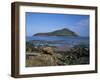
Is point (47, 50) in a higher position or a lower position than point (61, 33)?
lower

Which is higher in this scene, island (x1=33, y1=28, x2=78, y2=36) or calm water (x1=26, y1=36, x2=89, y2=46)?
island (x1=33, y1=28, x2=78, y2=36)

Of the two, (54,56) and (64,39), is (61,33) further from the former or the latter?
(54,56)

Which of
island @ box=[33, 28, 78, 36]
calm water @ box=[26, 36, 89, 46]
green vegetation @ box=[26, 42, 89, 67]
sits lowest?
green vegetation @ box=[26, 42, 89, 67]

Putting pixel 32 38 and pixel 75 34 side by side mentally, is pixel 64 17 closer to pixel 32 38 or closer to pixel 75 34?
pixel 75 34

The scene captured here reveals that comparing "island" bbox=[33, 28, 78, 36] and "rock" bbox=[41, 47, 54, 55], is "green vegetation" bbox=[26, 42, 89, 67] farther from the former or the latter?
"island" bbox=[33, 28, 78, 36]

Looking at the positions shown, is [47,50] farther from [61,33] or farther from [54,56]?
[61,33]

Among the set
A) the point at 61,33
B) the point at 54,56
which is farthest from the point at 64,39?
the point at 54,56

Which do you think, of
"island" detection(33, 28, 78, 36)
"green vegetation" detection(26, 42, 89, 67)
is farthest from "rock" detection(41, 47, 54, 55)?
"island" detection(33, 28, 78, 36)

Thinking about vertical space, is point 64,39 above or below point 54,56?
above

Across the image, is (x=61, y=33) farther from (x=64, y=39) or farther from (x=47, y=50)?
(x=47, y=50)

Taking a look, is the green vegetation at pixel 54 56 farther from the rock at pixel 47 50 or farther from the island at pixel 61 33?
the island at pixel 61 33

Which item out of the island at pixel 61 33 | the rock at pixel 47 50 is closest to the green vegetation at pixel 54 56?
the rock at pixel 47 50
